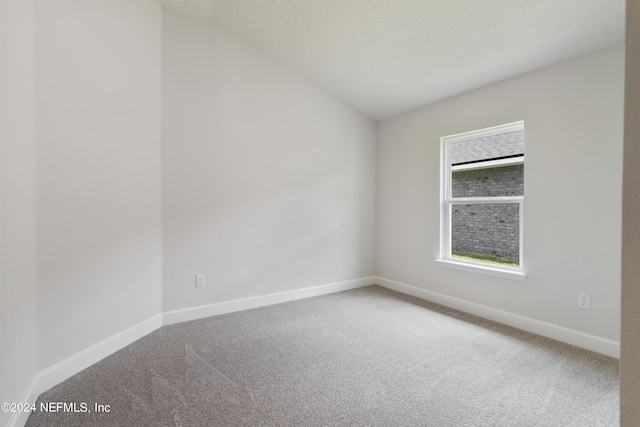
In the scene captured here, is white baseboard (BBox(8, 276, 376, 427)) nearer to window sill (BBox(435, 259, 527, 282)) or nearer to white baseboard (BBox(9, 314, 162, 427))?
white baseboard (BBox(9, 314, 162, 427))

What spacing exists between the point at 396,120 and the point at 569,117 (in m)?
1.92

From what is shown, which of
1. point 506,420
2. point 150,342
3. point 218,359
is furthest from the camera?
point 150,342

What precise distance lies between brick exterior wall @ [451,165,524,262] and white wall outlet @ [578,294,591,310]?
1.82ft

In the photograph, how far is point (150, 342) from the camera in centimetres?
236

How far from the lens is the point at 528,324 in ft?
8.67

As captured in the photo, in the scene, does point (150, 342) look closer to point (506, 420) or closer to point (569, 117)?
point (506, 420)

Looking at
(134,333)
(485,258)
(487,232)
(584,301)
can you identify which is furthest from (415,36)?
(134,333)

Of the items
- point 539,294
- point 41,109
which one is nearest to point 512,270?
point 539,294

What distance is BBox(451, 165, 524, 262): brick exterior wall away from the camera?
2842 mm

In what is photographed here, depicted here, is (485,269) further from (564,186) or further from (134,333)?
(134,333)

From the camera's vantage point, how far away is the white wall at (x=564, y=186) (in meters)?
2.21

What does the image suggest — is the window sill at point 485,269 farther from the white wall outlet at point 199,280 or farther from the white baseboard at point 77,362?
the white baseboard at point 77,362

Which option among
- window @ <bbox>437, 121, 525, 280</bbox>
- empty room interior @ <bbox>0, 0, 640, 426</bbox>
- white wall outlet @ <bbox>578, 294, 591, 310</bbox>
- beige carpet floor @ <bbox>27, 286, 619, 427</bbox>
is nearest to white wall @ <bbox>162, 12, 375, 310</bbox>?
empty room interior @ <bbox>0, 0, 640, 426</bbox>

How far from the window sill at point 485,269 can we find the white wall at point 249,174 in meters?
1.19
